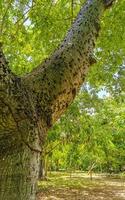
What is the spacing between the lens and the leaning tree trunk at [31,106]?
7.35ft

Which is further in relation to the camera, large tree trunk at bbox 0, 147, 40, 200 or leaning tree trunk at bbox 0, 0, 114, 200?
large tree trunk at bbox 0, 147, 40, 200

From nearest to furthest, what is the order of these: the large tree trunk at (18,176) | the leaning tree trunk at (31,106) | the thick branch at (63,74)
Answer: the leaning tree trunk at (31,106) → the large tree trunk at (18,176) → the thick branch at (63,74)

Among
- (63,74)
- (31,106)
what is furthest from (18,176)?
(63,74)

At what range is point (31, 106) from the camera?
2395 millimetres

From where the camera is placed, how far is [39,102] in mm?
2521

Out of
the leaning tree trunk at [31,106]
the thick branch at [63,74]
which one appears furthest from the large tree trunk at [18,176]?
the thick branch at [63,74]

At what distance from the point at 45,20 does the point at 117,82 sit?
9.70 ft

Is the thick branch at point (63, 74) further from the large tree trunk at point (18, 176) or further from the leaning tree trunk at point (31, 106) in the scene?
the large tree trunk at point (18, 176)

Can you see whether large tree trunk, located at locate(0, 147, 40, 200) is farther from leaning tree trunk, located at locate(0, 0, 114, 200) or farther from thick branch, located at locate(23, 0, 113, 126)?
thick branch, located at locate(23, 0, 113, 126)

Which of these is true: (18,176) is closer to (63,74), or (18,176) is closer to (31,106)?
(31,106)

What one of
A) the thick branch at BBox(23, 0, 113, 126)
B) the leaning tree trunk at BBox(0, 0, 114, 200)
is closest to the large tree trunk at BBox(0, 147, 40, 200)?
the leaning tree trunk at BBox(0, 0, 114, 200)

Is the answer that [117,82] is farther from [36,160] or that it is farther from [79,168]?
[79,168]

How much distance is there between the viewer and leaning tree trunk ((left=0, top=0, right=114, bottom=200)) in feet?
7.35

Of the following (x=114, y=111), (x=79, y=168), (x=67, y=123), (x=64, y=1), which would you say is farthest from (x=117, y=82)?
(x=79, y=168)
